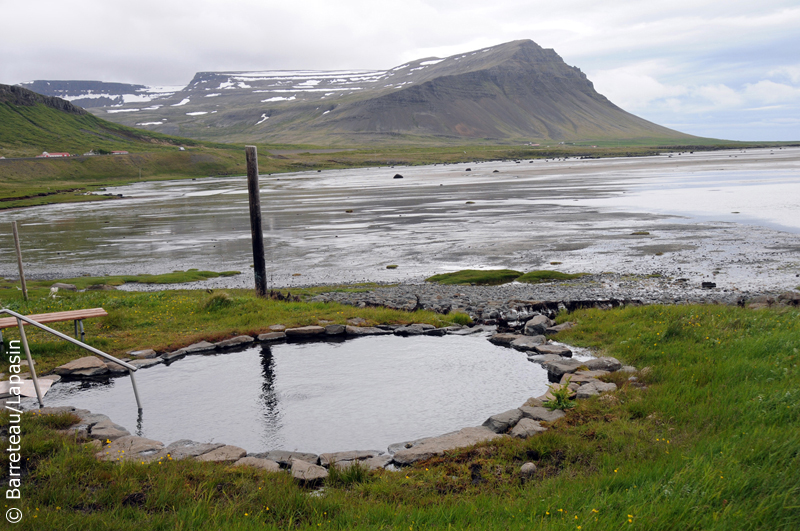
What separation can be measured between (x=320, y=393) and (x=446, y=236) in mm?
29731

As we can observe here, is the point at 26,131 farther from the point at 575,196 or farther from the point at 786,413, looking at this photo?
the point at 786,413

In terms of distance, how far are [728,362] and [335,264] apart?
2408 centimetres

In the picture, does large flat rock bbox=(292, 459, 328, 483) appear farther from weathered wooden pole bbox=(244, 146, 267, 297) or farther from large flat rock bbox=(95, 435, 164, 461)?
weathered wooden pole bbox=(244, 146, 267, 297)

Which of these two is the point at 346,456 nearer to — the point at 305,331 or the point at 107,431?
the point at 107,431

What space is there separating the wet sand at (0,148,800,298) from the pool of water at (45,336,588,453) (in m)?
13.0

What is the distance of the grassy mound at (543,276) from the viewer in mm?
26109

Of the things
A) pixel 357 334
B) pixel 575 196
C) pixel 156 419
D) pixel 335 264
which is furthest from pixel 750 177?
pixel 156 419

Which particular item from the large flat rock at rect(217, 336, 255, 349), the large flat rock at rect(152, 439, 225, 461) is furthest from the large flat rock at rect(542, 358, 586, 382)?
the large flat rock at rect(217, 336, 255, 349)

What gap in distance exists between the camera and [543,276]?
87.1 ft

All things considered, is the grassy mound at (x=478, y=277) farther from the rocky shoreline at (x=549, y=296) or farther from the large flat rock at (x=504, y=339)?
the large flat rock at (x=504, y=339)

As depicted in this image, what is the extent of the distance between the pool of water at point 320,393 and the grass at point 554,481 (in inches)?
74.3

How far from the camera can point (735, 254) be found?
3044 centimetres

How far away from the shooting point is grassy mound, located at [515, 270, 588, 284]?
2611cm

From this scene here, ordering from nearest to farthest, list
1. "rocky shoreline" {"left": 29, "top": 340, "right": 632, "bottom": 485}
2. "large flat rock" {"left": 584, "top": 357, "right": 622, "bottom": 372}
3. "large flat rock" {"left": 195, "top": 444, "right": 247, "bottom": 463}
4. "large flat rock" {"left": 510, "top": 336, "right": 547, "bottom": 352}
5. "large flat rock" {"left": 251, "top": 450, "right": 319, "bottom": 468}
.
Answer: "rocky shoreline" {"left": 29, "top": 340, "right": 632, "bottom": 485} → "large flat rock" {"left": 195, "top": 444, "right": 247, "bottom": 463} → "large flat rock" {"left": 251, "top": 450, "right": 319, "bottom": 468} → "large flat rock" {"left": 584, "top": 357, "right": 622, "bottom": 372} → "large flat rock" {"left": 510, "top": 336, "right": 547, "bottom": 352}
